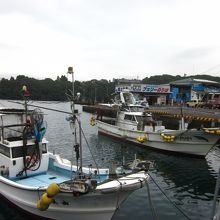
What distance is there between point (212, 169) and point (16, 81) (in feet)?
405

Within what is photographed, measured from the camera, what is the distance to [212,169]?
20297mm

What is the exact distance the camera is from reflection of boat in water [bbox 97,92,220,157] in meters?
22.5

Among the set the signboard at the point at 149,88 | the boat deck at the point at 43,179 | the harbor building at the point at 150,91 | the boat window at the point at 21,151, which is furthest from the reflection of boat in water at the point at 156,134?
the harbor building at the point at 150,91

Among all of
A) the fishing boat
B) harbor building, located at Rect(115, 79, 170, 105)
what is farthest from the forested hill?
the fishing boat

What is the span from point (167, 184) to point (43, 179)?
25.1 ft

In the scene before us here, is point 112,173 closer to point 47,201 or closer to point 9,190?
point 47,201

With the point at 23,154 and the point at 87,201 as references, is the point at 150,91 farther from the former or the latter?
the point at 87,201

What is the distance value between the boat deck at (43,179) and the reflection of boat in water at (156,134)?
12.4 meters

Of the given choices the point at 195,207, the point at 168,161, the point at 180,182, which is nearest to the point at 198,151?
the point at 168,161

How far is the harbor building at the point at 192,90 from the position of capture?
222ft

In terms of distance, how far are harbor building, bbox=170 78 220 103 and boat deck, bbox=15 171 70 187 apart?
55177 mm

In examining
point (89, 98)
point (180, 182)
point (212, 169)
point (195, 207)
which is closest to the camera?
point (195, 207)

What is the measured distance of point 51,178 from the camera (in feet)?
43.9

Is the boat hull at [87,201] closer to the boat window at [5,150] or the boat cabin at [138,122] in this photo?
the boat window at [5,150]
